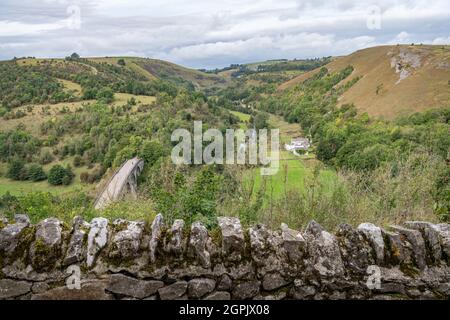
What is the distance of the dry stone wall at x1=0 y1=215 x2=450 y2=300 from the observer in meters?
3.20

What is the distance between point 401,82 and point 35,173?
84979 millimetres

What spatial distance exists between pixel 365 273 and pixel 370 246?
0.83 ft

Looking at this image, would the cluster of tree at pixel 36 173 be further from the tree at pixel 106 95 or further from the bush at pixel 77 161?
the tree at pixel 106 95

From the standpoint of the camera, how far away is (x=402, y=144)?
4756 cm

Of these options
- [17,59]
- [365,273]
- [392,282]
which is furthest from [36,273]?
[17,59]

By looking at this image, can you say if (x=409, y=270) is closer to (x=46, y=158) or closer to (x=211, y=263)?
(x=211, y=263)

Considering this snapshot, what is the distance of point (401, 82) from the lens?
298 ft

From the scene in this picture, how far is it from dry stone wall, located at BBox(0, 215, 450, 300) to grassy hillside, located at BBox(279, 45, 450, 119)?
7568 centimetres

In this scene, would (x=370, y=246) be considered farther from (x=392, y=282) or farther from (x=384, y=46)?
(x=384, y=46)

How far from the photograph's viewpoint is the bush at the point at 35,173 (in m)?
69.1

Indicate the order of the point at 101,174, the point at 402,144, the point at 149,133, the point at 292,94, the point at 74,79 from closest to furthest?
1. the point at 402,144
2. the point at 101,174
3. the point at 149,133
4. the point at 74,79
5. the point at 292,94

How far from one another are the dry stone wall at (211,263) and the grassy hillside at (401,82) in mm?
75678

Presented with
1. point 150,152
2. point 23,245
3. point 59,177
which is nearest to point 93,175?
point 59,177
